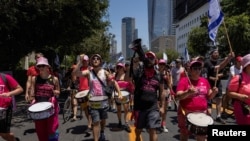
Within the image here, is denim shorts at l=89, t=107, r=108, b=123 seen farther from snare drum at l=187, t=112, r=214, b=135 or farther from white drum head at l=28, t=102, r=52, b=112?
snare drum at l=187, t=112, r=214, b=135

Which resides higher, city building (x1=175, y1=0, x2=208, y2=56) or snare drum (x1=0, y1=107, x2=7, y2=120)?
city building (x1=175, y1=0, x2=208, y2=56)

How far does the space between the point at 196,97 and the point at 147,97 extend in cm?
98

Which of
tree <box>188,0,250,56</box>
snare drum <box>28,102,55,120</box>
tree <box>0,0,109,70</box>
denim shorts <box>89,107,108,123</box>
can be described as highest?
tree <box>188,0,250,56</box>

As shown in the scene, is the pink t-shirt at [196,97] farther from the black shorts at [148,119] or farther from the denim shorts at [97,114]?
the denim shorts at [97,114]

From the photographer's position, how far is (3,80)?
6.75 metres

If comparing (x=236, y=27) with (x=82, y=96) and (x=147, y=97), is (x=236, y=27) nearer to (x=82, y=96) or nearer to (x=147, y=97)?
(x=82, y=96)

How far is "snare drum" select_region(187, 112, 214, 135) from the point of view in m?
5.85

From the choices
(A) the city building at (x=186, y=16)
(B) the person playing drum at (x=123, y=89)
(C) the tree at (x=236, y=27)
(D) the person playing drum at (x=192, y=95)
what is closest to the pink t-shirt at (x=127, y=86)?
(B) the person playing drum at (x=123, y=89)

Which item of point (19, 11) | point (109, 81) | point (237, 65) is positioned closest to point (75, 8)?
point (19, 11)

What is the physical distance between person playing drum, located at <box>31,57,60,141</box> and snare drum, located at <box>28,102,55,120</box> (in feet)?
0.37

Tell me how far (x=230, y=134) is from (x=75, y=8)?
570 inches

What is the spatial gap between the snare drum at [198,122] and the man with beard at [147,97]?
0.94m

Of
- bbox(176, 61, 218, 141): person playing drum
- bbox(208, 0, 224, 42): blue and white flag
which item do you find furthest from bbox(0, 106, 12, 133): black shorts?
bbox(208, 0, 224, 42): blue and white flag

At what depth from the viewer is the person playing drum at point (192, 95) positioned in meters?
6.33
